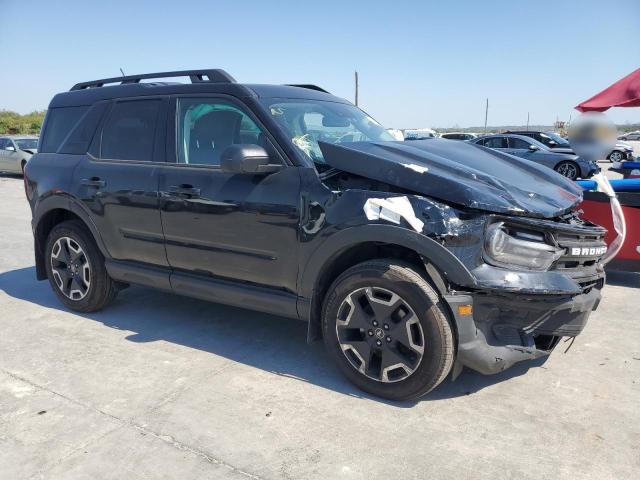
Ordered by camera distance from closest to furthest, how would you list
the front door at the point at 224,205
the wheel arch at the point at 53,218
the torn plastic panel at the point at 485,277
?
1. the torn plastic panel at the point at 485,277
2. the front door at the point at 224,205
3. the wheel arch at the point at 53,218

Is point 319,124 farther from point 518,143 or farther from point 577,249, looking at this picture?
point 518,143

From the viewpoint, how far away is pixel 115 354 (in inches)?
152

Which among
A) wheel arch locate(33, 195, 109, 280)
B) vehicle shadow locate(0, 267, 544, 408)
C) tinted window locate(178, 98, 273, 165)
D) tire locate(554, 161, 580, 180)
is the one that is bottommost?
tire locate(554, 161, 580, 180)

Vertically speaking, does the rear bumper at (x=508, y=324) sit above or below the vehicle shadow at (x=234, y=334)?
above

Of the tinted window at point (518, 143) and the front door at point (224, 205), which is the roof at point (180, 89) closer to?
the front door at point (224, 205)

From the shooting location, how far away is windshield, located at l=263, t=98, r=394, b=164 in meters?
3.52

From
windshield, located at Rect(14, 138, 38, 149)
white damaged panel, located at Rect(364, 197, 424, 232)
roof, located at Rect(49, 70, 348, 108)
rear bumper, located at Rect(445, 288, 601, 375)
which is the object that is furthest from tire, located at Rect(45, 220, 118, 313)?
windshield, located at Rect(14, 138, 38, 149)

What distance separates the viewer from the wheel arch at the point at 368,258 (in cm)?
281

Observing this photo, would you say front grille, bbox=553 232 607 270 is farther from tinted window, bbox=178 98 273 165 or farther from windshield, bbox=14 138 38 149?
windshield, bbox=14 138 38 149

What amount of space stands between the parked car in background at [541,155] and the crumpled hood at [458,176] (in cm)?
1347

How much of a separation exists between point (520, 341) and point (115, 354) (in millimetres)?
2750

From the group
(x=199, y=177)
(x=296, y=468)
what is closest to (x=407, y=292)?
(x=296, y=468)

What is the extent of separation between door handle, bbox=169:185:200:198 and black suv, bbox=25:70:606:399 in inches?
0.5

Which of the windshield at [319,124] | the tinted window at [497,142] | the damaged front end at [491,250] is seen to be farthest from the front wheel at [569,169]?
the damaged front end at [491,250]
